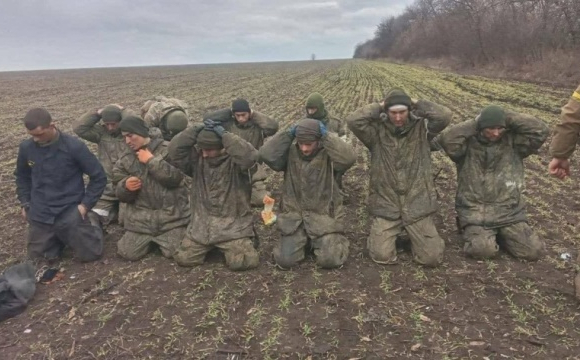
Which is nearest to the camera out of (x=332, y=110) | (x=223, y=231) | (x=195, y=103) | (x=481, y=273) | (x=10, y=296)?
(x=10, y=296)

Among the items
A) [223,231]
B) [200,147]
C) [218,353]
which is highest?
[200,147]

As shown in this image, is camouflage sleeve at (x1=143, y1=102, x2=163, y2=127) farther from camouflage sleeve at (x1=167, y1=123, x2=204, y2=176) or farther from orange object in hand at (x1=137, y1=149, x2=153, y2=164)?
camouflage sleeve at (x1=167, y1=123, x2=204, y2=176)

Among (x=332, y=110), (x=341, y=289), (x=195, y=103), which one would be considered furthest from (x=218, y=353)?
(x=195, y=103)

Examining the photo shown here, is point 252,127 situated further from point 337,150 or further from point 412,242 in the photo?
point 412,242

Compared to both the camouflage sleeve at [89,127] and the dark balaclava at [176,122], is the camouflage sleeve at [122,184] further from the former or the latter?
the camouflage sleeve at [89,127]

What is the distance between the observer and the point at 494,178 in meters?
5.35

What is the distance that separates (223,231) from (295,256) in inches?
32.0

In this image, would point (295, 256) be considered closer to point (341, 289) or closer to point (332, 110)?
point (341, 289)

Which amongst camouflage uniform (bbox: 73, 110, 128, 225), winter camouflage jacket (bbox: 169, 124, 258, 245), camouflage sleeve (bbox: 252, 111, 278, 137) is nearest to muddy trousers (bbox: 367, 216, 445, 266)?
winter camouflage jacket (bbox: 169, 124, 258, 245)

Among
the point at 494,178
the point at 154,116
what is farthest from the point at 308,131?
the point at 154,116

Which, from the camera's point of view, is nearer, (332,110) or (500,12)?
(332,110)

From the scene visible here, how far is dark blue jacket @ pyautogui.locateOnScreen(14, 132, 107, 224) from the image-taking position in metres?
5.14

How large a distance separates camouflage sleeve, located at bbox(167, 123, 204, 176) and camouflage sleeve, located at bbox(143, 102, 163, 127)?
1.96 m

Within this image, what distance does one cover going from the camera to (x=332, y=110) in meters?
17.4
